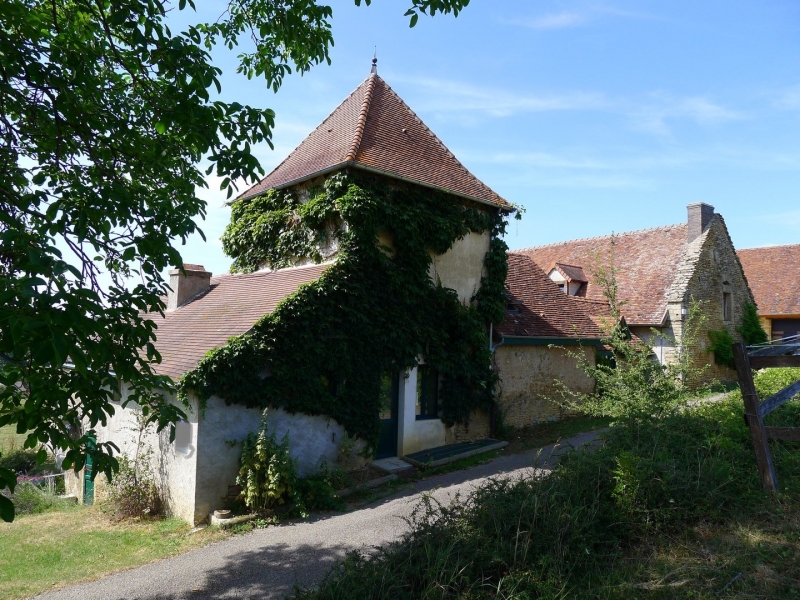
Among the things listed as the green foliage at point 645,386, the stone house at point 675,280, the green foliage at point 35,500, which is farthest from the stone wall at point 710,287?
the green foliage at point 35,500

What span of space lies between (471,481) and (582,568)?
5821 mm

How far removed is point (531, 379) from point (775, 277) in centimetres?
1856

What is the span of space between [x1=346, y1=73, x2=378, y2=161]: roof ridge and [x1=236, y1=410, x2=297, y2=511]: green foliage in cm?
596

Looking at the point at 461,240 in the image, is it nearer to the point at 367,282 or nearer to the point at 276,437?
the point at 367,282

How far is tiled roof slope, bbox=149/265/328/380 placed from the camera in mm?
10336

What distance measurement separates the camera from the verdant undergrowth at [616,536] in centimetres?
434

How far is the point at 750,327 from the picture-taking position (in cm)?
2280

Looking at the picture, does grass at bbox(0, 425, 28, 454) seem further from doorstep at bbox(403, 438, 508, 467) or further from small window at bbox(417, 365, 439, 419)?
doorstep at bbox(403, 438, 508, 467)

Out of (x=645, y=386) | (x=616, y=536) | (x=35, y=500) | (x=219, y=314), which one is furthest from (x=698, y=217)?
(x=35, y=500)

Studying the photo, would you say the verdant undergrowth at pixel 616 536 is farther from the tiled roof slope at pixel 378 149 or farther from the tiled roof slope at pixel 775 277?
the tiled roof slope at pixel 775 277

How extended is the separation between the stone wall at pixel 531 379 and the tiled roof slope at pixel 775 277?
14898mm

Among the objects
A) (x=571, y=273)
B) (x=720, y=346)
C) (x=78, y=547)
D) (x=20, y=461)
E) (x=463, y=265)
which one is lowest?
(x=78, y=547)

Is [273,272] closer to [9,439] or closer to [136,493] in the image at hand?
[136,493]

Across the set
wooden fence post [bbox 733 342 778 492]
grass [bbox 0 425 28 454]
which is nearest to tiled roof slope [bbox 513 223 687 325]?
wooden fence post [bbox 733 342 778 492]
